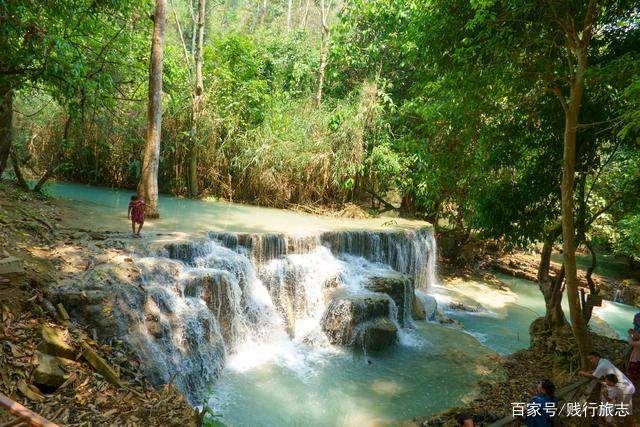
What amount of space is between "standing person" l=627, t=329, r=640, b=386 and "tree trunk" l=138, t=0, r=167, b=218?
384 inches

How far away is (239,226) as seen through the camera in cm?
1095

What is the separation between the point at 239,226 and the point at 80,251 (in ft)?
15.1

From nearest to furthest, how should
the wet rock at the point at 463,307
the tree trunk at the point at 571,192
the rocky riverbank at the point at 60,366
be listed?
the rocky riverbank at the point at 60,366 → the tree trunk at the point at 571,192 → the wet rock at the point at 463,307

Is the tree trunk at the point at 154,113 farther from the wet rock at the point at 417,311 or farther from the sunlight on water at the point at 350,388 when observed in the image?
the wet rock at the point at 417,311

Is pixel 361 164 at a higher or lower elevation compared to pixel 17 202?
higher

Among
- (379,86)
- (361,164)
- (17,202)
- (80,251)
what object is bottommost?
(80,251)

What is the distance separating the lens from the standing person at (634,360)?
6.44 m

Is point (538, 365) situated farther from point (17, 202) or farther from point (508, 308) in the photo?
point (17, 202)

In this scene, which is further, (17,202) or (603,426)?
(17,202)

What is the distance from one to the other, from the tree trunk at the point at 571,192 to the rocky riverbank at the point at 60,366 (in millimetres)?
5187

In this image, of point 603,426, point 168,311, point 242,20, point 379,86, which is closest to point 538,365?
point 603,426

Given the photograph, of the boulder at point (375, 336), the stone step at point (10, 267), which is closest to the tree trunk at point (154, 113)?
the stone step at point (10, 267)

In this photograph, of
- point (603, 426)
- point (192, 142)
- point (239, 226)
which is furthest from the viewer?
point (192, 142)

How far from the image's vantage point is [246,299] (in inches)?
343
